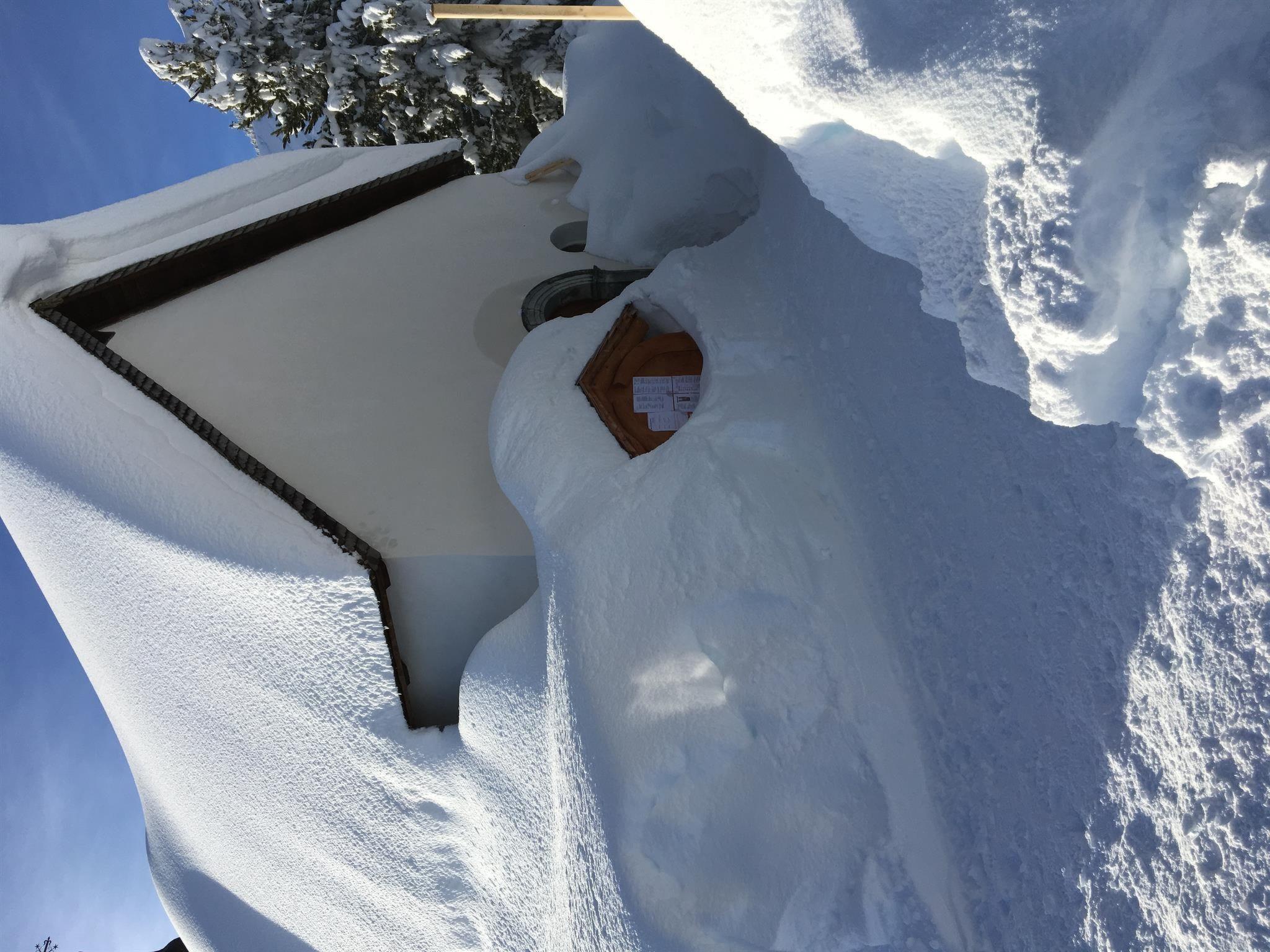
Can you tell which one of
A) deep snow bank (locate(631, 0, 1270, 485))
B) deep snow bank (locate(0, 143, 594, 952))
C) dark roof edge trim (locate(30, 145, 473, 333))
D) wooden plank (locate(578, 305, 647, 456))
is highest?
deep snow bank (locate(631, 0, 1270, 485))

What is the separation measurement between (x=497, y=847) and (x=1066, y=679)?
107 inches

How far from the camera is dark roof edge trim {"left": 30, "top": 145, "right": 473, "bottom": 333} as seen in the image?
5312mm

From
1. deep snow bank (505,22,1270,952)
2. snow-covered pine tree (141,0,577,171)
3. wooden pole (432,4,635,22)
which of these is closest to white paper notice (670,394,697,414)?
deep snow bank (505,22,1270,952)

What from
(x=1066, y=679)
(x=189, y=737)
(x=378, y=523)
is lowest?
(x=189, y=737)

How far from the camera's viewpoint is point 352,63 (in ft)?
34.6

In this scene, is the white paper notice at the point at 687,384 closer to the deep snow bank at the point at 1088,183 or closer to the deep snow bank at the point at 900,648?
the deep snow bank at the point at 900,648

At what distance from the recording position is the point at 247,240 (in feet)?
20.1

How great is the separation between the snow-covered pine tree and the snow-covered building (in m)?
3.97

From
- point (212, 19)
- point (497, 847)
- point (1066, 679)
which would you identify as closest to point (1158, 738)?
point (1066, 679)

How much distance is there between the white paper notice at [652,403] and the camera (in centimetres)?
465

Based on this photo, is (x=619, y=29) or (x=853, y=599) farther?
(x=619, y=29)

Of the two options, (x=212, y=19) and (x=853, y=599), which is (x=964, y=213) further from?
(x=212, y=19)

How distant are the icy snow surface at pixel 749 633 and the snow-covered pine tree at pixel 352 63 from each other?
18.4 feet

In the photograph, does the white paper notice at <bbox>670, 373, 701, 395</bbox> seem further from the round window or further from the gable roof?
the round window
